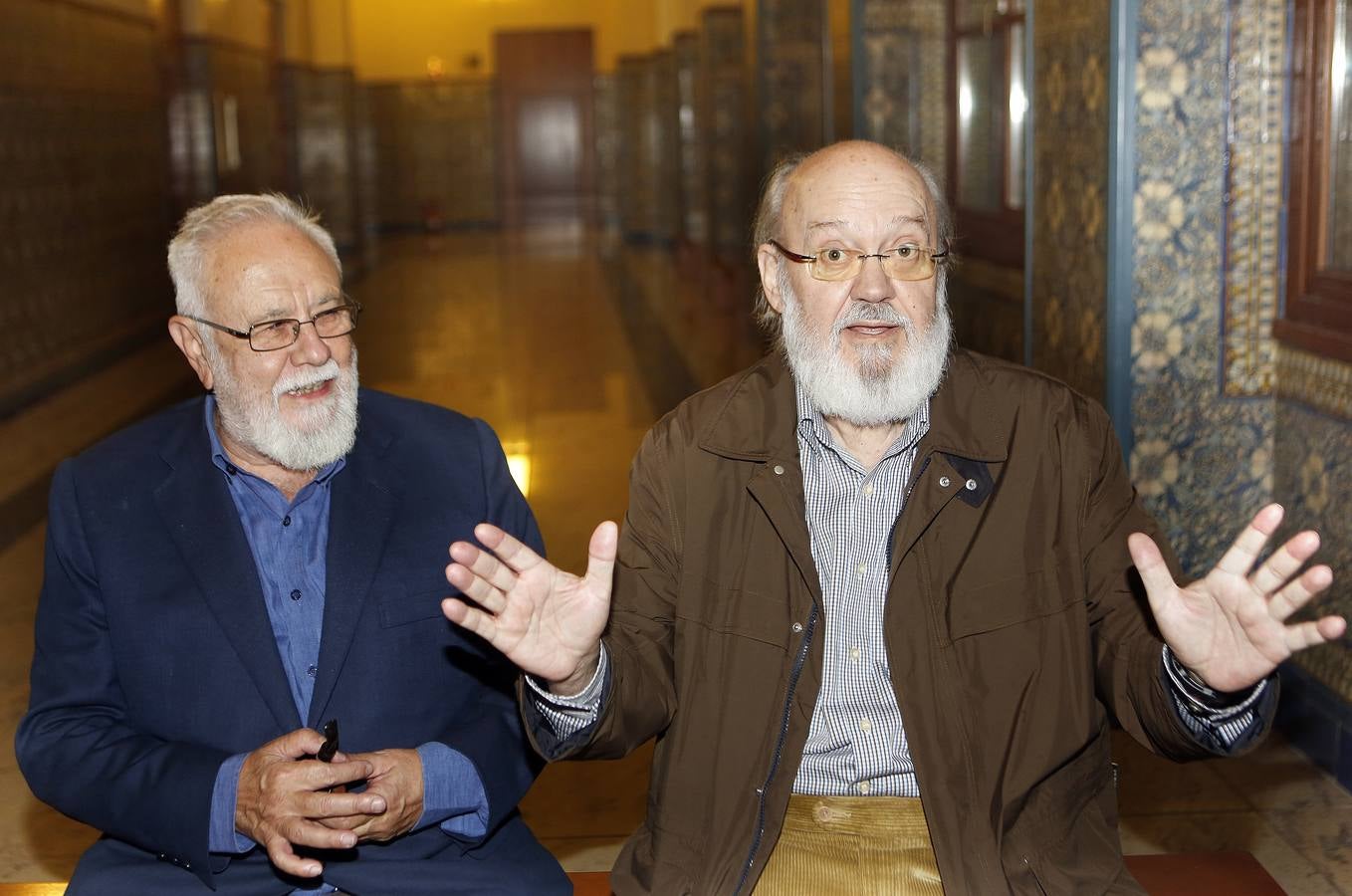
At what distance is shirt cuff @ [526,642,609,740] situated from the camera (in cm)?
204

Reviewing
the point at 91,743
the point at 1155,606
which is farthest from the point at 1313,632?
the point at 91,743

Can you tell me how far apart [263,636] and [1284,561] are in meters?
1.46

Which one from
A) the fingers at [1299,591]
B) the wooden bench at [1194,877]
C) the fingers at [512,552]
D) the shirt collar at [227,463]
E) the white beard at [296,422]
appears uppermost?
the white beard at [296,422]

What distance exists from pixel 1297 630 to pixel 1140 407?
7.78 ft

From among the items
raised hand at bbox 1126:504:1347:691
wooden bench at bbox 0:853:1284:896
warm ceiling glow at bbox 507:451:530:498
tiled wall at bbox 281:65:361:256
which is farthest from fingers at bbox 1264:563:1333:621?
tiled wall at bbox 281:65:361:256

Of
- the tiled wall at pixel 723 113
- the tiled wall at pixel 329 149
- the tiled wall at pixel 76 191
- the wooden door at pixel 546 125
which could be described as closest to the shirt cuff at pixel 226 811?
the tiled wall at pixel 76 191

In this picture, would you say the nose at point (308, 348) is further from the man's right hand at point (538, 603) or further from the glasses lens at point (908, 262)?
the glasses lens at point (908, 262)

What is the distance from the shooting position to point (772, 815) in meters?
2.16

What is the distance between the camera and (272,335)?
237 centimetres

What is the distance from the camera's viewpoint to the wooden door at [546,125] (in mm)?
26406

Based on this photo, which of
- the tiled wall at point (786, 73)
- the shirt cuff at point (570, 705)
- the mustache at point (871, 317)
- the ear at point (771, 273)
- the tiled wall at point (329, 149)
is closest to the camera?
the shirt cuff at point (570, 705)

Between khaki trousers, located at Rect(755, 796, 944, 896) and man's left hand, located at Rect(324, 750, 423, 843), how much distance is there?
1.76 ft

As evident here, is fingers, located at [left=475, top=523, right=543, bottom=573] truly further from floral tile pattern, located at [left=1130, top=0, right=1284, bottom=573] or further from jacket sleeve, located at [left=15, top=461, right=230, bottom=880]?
floral tile pattern, located at [left=1130, top=0, right=1284, bottom=573]

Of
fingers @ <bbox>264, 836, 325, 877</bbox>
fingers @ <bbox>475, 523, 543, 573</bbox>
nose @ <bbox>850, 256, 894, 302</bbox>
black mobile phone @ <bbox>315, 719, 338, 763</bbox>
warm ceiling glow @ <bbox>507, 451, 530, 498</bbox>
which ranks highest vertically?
nose @ <bbox>850, 256, 894, 302</bbox>
